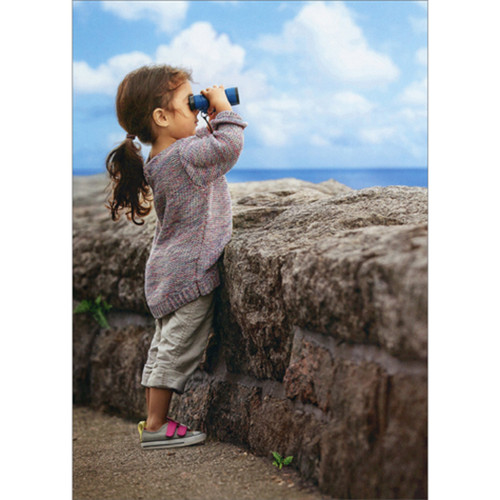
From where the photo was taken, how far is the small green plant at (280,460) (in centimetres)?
135

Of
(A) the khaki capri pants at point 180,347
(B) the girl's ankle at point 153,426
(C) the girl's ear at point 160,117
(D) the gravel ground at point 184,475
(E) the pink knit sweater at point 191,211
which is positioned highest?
(C) the girl's ear at point 160,117

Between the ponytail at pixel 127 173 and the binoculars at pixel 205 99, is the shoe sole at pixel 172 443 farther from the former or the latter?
the binoculars at pixel 205 99

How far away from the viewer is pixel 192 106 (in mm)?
1689

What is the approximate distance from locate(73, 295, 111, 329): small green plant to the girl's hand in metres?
1.07

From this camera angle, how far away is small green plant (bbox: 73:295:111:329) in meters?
2.41

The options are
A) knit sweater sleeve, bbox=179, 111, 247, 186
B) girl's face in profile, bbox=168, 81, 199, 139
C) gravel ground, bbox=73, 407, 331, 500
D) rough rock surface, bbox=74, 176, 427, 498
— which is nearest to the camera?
rough rock surface, bbox=74, 176, 427, 498

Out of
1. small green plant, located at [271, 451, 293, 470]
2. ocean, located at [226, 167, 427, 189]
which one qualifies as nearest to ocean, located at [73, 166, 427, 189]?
ocean, located at [226, 167, 427, 189]

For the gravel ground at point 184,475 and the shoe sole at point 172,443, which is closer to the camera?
the gravel ground at point 184,475

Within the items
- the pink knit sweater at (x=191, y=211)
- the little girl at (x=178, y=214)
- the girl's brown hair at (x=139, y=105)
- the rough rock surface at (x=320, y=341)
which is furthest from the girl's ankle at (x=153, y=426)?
the girl's brown hair at (x=139, y=105)

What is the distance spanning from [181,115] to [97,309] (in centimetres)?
108

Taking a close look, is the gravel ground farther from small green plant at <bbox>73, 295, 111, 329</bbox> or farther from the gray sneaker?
small green plant at <bbox>73, 295, 111, 329</bbox>
